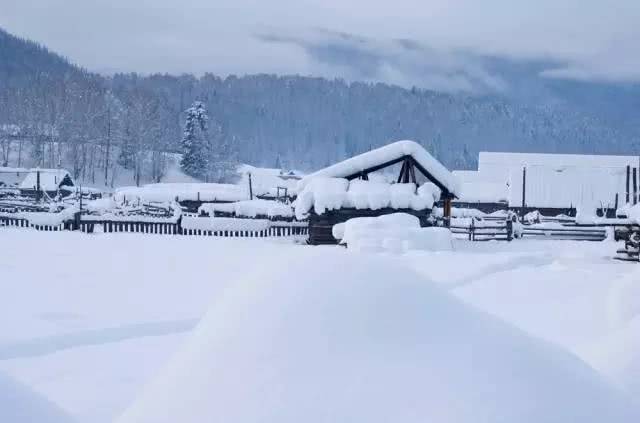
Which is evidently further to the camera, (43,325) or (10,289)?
Answer: (10,289)

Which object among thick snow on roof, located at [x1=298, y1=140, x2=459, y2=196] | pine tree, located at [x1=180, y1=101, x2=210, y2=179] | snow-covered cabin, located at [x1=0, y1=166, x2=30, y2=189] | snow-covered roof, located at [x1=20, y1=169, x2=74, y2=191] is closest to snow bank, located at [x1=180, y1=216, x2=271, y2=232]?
thick snow on roof, located at [x1=298, y1=140, x2=459, y2=196]

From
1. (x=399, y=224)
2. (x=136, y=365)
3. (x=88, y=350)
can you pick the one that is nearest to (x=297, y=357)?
(x=136, y=365)

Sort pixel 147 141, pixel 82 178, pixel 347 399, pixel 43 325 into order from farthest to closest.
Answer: pixel 147 141 < pixel 82 178 < pixel 43 325 < pixel 347 399

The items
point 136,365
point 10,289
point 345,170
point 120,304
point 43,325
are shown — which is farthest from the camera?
point 345,170

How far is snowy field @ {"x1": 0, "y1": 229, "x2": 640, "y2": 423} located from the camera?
2338mm

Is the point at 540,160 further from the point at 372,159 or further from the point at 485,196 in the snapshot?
the point at 372,159

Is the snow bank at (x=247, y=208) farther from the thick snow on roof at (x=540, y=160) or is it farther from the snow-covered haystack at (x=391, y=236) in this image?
the thick snow on roof at (x=540, y=160)

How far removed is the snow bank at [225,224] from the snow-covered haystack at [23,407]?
1963 cm

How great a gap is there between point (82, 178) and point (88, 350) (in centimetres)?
7173

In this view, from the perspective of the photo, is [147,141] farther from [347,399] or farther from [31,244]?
[347,399]

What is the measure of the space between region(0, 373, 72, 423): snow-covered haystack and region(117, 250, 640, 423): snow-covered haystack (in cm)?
68

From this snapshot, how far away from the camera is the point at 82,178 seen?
238ft

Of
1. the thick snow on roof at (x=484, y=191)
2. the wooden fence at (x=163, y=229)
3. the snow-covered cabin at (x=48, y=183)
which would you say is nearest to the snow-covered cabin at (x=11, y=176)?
the snow-covered cabin at (x=48, y=183)

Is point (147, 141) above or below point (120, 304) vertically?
above
